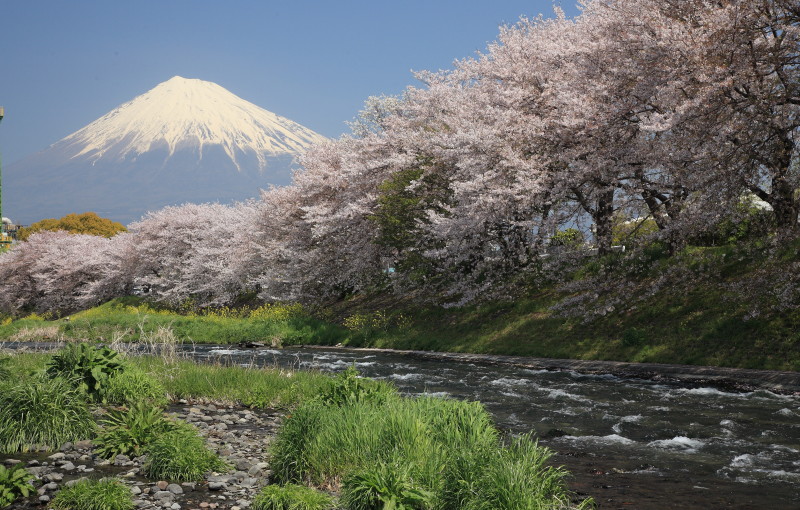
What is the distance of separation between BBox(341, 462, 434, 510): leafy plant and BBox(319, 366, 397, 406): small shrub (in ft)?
11.0

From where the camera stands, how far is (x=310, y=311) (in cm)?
4303

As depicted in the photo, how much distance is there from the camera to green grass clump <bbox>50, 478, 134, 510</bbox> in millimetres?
7945

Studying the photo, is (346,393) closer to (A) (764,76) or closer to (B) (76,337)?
(A) (764,76)

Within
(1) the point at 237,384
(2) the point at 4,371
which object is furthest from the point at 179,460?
(2) the point at 4,371

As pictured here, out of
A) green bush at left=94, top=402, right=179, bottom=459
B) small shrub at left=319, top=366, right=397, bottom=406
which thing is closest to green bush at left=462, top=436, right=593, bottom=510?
small shrub at left=319, top=366, right=397, bottom=406

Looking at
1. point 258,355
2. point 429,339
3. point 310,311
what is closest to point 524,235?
point 429,339

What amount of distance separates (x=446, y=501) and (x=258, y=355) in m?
22.8

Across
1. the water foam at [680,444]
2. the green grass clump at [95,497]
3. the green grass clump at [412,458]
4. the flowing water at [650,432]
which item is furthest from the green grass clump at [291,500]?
the water foam at [680,444]

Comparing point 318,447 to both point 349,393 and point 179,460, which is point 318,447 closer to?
point 179,460

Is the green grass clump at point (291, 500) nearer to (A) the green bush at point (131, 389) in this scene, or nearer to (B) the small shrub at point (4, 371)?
(A) the green bush at point (131, 389)

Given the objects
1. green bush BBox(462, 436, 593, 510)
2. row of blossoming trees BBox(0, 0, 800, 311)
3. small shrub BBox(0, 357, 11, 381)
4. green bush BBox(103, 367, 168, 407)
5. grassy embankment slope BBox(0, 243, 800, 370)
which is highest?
row of blossoming trees BBox(0, 0, 800, 311)

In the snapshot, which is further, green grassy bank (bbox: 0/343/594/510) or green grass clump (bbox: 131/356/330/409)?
green grass clump (bbox: 131/356/330/409)

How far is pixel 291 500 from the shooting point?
791 cm

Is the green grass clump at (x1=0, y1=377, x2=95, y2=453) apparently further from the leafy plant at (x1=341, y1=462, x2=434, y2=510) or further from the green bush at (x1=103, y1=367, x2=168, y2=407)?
the leafy plant at (x1=341, y1=462, x2=434, y2=510)
